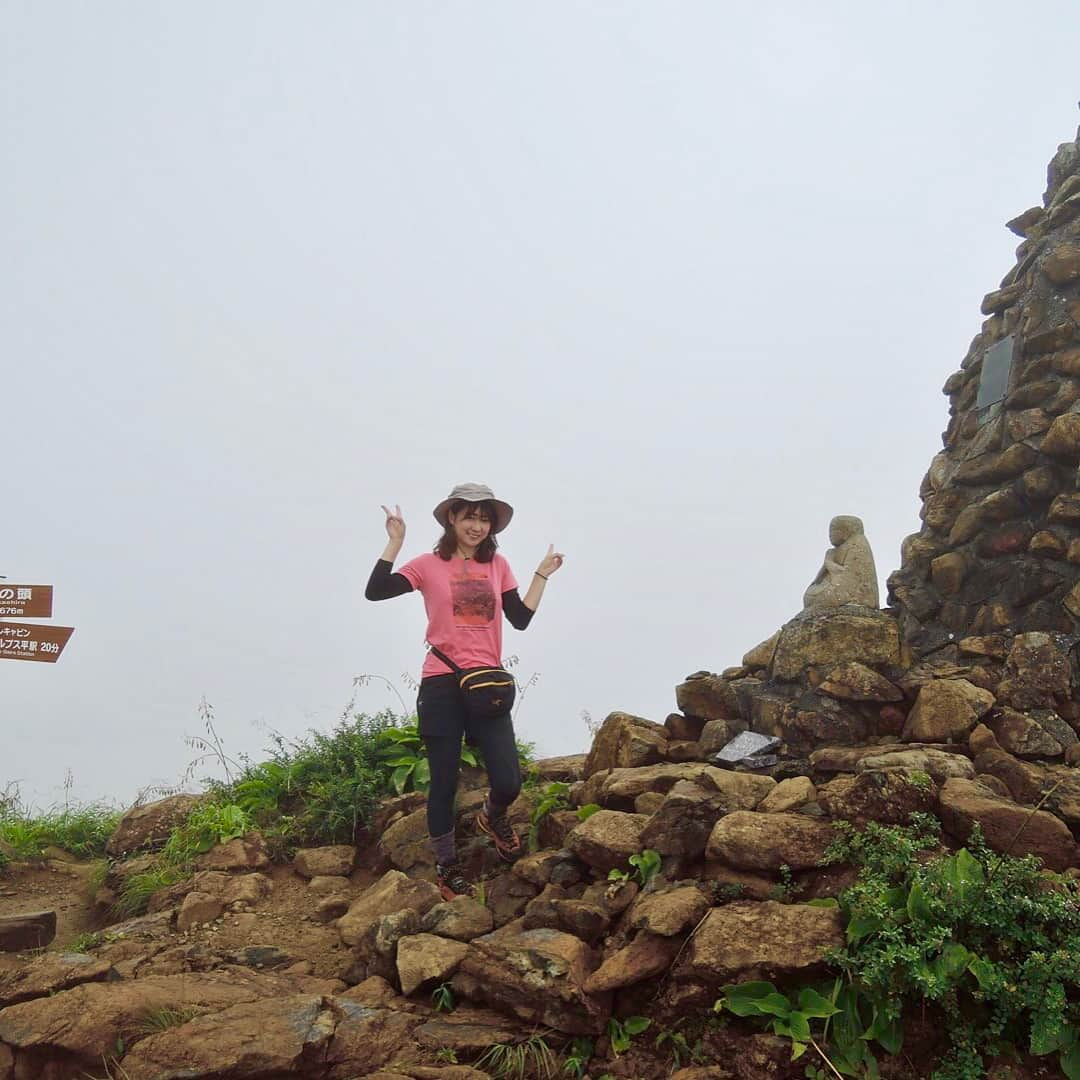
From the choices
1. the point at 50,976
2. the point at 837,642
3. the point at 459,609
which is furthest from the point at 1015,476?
the point at 50,976

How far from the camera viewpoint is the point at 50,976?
4793mm

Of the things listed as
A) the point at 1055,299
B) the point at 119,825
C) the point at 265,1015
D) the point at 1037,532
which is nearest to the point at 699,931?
the point at 265,1015

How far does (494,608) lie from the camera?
5.98 m

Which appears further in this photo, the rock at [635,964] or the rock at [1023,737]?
the rock at [1023,737]

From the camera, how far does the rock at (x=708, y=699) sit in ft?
24.2

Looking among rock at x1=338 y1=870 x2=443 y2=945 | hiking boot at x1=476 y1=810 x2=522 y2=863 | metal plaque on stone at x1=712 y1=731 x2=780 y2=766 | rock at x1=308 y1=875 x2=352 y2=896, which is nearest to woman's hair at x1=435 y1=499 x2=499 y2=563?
hiking boot at x1=476 y1=810 x2=522 y2=863

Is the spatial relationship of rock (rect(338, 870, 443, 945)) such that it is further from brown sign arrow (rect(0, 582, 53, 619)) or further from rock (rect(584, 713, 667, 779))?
brown sign arrow (rect(0, 582, 53, 619))

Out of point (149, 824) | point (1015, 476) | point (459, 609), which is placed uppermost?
point (1015, 476)

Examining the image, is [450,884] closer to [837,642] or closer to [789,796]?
[789,796]

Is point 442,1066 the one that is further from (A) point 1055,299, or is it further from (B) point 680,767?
(A) point 1055,299

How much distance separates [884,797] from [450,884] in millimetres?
2816

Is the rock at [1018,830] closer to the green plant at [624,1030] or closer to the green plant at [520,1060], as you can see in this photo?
the green plant at [624,1030]

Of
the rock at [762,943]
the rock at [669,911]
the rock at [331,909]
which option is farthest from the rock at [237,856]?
the rock at [762,943]

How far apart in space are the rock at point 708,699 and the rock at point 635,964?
317 cm
